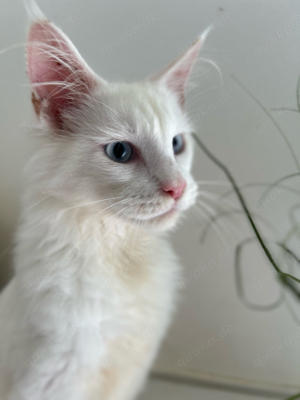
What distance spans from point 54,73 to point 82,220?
35cm

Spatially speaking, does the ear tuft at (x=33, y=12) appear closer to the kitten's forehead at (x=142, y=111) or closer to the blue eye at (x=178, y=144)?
the kitten's forehead at (x=142, y=111)

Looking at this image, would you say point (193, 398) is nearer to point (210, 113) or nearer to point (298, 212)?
point (298, 212)

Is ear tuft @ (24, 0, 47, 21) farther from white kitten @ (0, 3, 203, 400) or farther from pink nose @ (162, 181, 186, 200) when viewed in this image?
pink nose @ (162, 181, 186, 200)

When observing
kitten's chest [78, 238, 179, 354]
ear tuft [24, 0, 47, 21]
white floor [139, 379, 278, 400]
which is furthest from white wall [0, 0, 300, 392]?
kitten's chest [78, 238, 179, 354]

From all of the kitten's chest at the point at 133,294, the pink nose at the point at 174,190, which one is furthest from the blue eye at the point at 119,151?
the kitten's chest at the point at 133,294

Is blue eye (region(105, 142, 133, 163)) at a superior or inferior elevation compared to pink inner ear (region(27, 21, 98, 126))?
inferior

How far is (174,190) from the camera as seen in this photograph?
24.0 inches

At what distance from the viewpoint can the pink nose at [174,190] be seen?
60cm

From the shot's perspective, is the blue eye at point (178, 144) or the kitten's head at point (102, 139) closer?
the kitten's head at point (102, 139)

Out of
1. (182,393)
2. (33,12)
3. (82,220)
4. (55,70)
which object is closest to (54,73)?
(55,70)

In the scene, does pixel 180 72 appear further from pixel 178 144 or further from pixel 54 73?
pixel 54 73

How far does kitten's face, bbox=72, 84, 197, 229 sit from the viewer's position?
0.61m

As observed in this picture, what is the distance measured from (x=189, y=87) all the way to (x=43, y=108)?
1.69 feet

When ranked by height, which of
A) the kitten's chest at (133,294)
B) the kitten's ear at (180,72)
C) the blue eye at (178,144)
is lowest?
the kitten's chest at (133,294)
